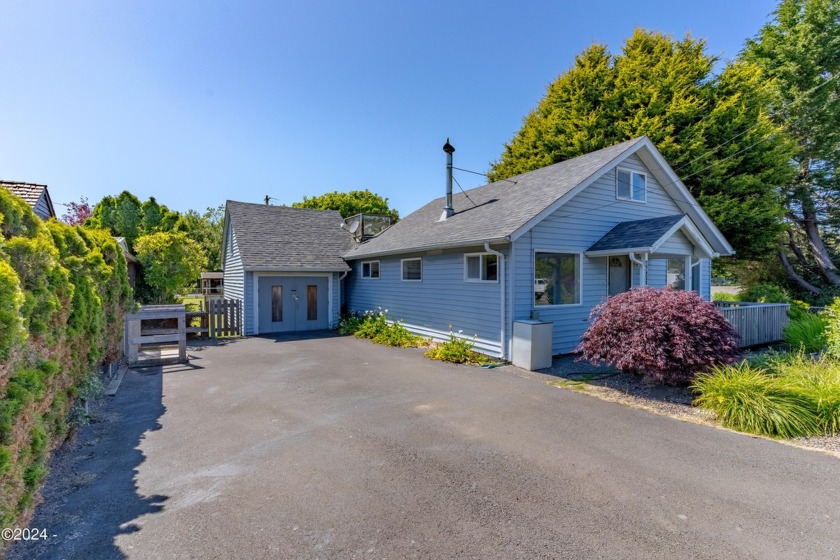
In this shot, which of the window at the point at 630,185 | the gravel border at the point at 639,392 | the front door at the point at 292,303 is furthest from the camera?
the front door at the point at 292,303

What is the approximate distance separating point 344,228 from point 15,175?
12.3 metres

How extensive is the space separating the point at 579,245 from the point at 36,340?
10.3 metres

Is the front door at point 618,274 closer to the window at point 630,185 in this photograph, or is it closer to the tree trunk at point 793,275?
the window at point 630,185

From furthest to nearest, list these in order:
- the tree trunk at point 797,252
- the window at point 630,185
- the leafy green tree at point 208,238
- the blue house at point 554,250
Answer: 1. the leafy green tree at point 208,238
2. the tree trunk at point 797,252
3. the window at point 630,185
4. the blue house at point 554,250

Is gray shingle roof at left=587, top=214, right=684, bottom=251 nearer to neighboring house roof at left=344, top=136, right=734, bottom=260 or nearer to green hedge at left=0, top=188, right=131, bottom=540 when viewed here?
neighboring house roof at left=344, top=136, right=734, bottom=260

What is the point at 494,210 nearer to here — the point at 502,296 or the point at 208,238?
the point at 502,296

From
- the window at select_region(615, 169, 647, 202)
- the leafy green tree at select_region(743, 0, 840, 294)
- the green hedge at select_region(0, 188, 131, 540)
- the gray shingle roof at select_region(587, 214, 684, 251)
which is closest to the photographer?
the green hedge at select_region(0, 188, 131, 540)

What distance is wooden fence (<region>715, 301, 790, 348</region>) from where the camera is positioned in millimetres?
10141

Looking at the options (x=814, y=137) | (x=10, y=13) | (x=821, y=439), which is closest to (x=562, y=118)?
(x=814, y=137)

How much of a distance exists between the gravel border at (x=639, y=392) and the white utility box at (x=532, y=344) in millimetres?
257

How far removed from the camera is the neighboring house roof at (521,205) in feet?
30.0

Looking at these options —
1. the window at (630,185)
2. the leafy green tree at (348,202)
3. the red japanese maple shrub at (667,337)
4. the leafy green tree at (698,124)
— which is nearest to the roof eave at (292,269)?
the window at (630,185)

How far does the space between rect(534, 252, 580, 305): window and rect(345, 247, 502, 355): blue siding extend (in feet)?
3.80

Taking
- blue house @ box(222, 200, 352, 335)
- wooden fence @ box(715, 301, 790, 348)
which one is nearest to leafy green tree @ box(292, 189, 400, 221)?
blue house @ box(222, 200, 352, 335)
